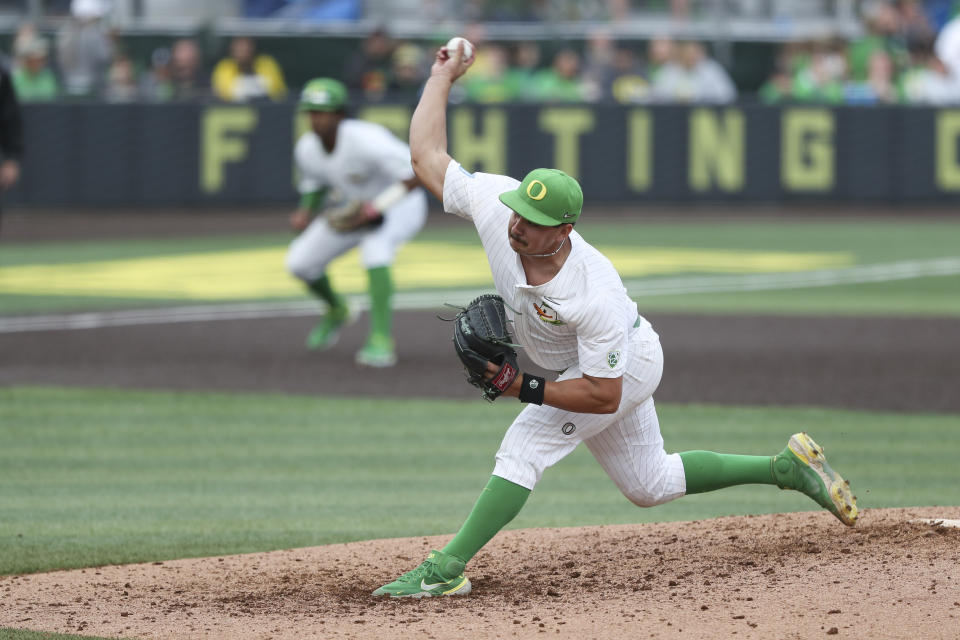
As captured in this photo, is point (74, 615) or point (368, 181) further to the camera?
point (368, 181)

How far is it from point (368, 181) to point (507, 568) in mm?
5994

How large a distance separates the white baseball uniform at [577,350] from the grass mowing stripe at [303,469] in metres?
1.45

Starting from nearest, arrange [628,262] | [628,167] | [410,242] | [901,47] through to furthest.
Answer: [628,262]
[410,242]
[628,167]
[901,47]

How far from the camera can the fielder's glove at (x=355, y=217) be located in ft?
36.9

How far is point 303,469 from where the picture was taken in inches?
332

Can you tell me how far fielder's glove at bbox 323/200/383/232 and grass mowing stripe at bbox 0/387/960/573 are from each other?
1604 mm

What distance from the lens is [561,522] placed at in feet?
23.9

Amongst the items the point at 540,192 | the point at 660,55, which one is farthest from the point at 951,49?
the point at 540,192

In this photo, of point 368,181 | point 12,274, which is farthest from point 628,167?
point 368,181

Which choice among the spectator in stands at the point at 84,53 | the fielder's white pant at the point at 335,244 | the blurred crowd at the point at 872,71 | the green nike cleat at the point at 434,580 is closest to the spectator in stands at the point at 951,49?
the blurred crowd at the point at 872,71

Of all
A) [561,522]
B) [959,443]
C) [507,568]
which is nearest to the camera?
[507,568]

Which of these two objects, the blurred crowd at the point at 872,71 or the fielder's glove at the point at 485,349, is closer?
the fielder's glove at the point at 485,349

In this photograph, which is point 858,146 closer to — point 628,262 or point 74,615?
point 628,262

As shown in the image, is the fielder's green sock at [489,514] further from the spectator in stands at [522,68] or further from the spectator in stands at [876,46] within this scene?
the spectator in stands at [876,46]
